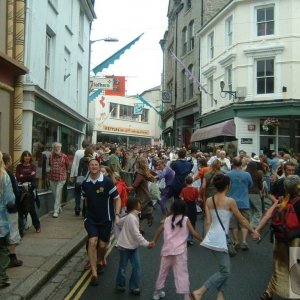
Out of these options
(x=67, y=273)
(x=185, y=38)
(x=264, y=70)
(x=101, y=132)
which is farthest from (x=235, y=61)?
(x=101, y=132)

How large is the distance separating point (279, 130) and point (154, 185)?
581 inches

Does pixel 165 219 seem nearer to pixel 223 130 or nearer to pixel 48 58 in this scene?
pixel 48 58

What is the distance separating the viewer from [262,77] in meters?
24.2

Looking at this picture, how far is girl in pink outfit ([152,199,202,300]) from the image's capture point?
5723mm

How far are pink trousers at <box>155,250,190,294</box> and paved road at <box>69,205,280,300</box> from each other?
1.27 feet

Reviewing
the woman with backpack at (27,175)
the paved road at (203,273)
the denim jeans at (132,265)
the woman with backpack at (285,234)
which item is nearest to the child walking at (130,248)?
the denim jeans at (132,265)

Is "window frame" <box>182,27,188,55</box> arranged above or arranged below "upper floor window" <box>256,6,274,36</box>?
above

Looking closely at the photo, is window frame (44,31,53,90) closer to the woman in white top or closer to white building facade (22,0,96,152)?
white building facade (22,0,96,152)

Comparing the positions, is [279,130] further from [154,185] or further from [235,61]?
[154,185]

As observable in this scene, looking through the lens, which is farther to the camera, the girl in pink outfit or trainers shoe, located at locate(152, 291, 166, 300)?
trainers shoe, located at locate(152, 291, 166, 300)

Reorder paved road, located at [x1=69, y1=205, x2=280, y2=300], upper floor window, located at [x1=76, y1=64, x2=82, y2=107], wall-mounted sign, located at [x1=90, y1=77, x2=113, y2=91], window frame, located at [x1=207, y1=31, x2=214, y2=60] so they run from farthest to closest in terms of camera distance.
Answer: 1. window frame, located at [x1=207, y1=31, x2=214, y2=60]
2. wall-mounted sign, located at [x1=90, y1=77, x2=113, y2=91]
3. upper floor window, located at [x1=76, y1=64, x2=82, y2=107]
4. paved road, located at [x1=69, y1=205, x2=280, y2=300]

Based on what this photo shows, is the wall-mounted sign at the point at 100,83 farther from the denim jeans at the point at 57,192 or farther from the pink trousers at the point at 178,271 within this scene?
the pink trousers at the point at 178,271

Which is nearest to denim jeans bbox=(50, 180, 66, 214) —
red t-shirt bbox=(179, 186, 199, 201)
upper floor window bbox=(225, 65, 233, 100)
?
red t-shirt bbox=(179, 186, 199, 201)

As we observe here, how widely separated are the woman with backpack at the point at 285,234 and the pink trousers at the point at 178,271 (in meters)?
0.96
